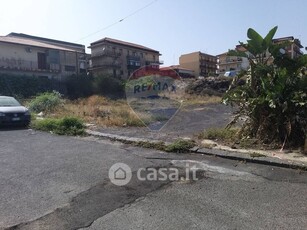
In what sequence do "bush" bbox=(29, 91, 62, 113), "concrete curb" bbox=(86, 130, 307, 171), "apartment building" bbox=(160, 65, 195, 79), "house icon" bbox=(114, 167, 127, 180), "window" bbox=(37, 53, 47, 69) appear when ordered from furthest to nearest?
"window" bbox=(37, 53, 47, 69)
"bush" bbox=(29, 91, 62, 113)
"apartment building" bbox=(160, 65, 195, 79)
"concrete curb" bbox=(86, 130, 307, 171)
"house icon" bbox=(114, 167, 127, 180)

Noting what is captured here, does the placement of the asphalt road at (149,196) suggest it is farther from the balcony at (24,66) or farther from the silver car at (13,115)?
the balcony at (24,66)

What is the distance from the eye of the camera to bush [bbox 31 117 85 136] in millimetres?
9828

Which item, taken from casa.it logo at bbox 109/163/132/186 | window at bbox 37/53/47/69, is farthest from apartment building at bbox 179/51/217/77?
casa.it logo at bbox 109/163/132/186

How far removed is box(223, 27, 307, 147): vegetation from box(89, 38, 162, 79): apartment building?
144 feet

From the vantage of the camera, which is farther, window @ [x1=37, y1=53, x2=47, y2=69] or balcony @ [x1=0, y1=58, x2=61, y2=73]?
window @ [x1=37, y1=53, x2=47, y2=69]

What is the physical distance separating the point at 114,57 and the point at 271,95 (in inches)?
1891

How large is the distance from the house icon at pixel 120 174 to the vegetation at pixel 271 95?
3.39 metres

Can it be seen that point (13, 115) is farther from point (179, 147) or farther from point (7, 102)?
point (179, 147)

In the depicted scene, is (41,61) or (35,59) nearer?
(35,59)

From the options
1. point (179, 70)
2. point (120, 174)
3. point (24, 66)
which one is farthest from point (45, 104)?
point (24, 66)

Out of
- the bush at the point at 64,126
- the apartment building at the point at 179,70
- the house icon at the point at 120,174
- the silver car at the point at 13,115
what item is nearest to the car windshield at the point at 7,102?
the silver car at the point at 13,115

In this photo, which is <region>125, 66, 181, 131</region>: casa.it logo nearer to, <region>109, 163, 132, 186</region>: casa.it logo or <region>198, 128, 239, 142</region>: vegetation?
<region>109, 163, 132, 186</region>: casa.it logo

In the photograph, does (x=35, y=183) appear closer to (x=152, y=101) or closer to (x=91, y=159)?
(x=91, y=159)

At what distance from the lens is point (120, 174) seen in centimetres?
510
